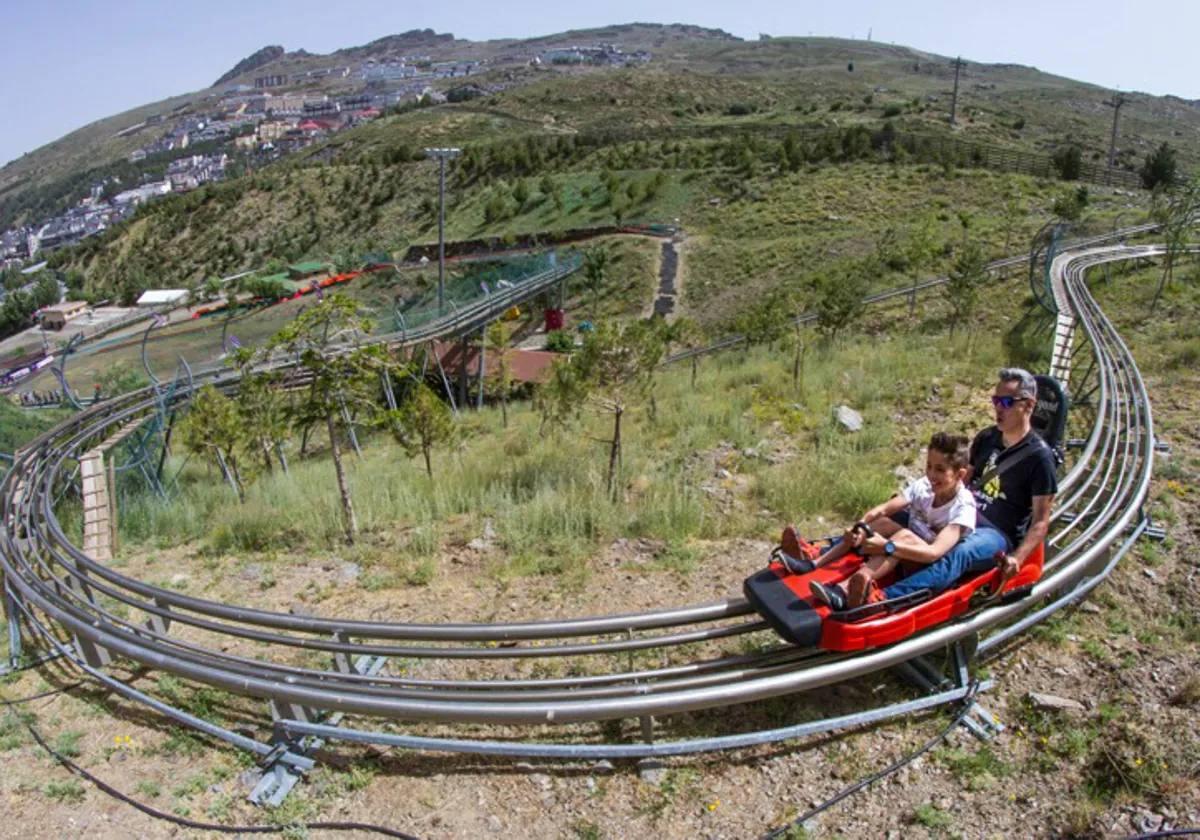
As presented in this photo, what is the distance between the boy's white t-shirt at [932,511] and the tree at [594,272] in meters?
31.1

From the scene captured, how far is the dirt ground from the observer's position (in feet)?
14.0

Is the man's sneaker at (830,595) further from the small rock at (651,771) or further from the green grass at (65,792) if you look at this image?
the green grass at (65,792)

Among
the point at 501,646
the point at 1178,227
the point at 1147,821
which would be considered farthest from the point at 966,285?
the point at 1147,821

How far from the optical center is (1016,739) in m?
4.78

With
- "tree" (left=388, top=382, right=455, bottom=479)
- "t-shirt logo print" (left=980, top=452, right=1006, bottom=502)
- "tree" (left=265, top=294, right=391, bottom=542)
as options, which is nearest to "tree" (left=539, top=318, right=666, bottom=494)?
"tree" (left=388, top=382, right=455, bottom=479)

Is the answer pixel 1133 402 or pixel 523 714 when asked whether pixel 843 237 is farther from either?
pixel 523 714

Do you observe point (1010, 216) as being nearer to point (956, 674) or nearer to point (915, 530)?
point (915, 530)

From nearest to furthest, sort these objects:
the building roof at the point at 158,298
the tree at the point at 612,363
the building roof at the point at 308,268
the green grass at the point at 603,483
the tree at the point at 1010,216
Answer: the green grass at the point at 603,483 < the tree at the point at 612,363 < the tree at the point at 1010,216 < the building roof at the point at 158,298 < the building roof at the point at 308,268

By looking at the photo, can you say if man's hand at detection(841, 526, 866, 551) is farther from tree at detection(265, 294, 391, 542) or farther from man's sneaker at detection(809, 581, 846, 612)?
tree at detection(265, 294, 391, 542)

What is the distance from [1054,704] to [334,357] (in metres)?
8.14

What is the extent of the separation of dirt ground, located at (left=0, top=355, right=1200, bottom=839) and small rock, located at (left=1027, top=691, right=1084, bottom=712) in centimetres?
3

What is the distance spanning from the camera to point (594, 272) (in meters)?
37.1

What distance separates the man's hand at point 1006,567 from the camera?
16.6 ft

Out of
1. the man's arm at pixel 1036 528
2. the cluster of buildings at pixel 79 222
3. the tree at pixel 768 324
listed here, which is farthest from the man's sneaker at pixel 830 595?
the cluster of buildings at pixel 79 222
